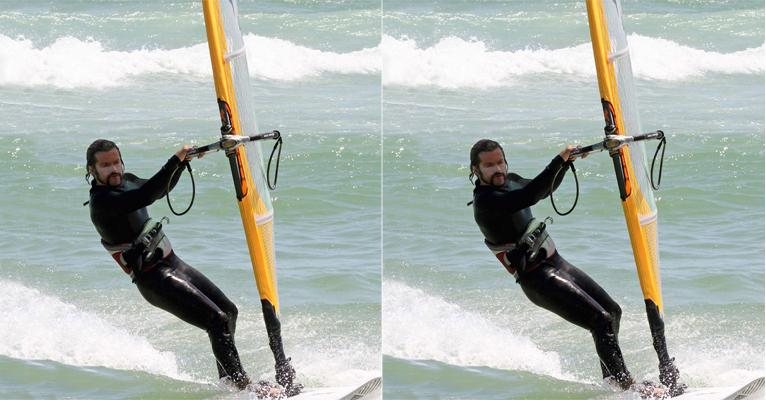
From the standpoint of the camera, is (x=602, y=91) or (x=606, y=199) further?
(x=606, y=199)

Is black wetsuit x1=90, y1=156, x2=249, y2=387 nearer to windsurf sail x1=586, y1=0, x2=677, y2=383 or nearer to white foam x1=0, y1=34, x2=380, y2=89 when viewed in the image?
windsurf sail x1=586, y1=0, x2=677, y2=383

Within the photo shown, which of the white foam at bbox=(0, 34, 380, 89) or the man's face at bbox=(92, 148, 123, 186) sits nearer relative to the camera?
the man's face at bbox=(92, 148, 123, 186)

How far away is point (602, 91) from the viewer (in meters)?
4.62

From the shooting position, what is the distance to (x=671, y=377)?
4.70 meters

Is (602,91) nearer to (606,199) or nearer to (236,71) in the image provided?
(236,71)

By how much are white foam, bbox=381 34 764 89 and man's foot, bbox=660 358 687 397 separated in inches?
100

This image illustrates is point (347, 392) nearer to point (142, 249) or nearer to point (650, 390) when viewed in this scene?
point (142, 249)

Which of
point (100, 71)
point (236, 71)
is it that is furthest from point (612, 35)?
point (100, 71)

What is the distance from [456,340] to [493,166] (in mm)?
1247

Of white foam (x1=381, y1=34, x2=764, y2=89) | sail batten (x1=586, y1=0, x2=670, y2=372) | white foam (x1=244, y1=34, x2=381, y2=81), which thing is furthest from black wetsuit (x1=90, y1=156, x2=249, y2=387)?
white foam (x1=244, y1=34, x2=381, y2=81)

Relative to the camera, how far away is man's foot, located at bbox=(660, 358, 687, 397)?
15.4ft

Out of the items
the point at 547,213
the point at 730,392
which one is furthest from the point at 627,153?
the point at 547,213

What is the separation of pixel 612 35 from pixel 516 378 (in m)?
1.59

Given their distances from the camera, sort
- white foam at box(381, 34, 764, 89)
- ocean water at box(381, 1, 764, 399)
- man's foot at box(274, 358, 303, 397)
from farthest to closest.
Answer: white foam at box(381, 34, 764, 89)
ocean water at box(381, 1, 764, 399)
man's foot at box(274, 358, 303, 397)
